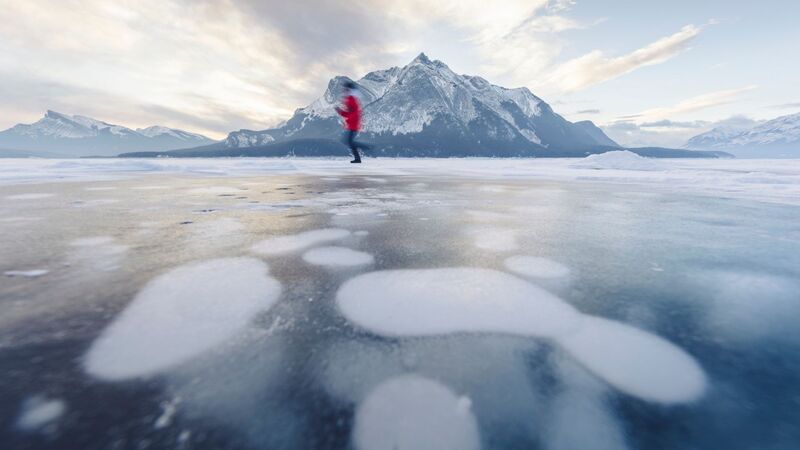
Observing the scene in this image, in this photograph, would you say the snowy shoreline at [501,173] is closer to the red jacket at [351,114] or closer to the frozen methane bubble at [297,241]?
the red jacket at [351,114]

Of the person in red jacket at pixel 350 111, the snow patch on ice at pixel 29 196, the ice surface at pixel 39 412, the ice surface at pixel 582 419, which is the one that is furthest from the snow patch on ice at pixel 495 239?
the person in red jacket at pixel 350 111

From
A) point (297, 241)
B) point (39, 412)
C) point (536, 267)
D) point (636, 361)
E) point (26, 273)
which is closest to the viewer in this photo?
point (39, 412)

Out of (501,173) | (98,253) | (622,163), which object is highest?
(98,253)

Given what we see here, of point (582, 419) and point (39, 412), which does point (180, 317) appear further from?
point (582, 419)

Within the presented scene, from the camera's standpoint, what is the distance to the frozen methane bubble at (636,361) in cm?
144

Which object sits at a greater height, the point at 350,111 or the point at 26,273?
the point at 350,111

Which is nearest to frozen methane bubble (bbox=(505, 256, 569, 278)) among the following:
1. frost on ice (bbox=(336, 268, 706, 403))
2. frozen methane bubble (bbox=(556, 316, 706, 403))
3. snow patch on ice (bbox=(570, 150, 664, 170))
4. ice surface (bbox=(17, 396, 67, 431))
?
frost on ice (bbox=(336, 268, 706, 403))

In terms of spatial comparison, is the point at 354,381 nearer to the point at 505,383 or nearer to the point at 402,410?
the point at 402,410

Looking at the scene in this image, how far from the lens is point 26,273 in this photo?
8.09ft

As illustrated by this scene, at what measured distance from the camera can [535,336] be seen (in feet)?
5.87

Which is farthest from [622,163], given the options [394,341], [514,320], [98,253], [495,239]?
[98,253]

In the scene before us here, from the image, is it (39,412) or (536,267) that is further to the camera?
(536,267)

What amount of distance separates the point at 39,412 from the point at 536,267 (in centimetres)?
281

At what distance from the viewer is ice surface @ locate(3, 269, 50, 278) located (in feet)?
7.96
